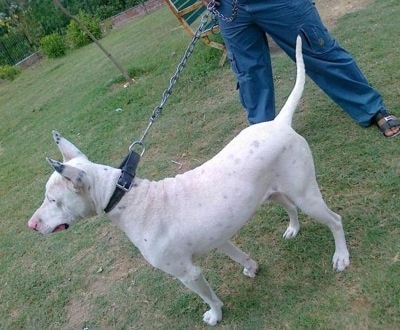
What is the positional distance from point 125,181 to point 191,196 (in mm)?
382

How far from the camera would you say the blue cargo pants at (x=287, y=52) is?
11.7 ft

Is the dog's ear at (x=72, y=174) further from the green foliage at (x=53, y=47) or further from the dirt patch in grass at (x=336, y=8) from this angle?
the green foliage at (x=53, y=47)

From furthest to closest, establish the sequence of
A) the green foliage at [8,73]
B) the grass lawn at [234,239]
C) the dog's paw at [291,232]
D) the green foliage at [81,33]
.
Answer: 1. the green foliage at [81,33]
2. the green foliage at [8,73]
3. the dog's paw at [291,232]
4. the grass lawn at [234,239]

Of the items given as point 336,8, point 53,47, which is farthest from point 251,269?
point 53,47

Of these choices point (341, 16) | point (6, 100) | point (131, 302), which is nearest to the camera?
point (131, 302)

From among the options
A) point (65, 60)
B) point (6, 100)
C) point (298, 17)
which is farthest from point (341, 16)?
point (65, 60)

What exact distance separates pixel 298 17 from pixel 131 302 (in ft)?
8.24

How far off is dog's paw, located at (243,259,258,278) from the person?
4.72 ft

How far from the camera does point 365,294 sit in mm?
2654

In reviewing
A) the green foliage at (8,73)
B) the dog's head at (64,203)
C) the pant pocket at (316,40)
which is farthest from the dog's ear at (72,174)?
the green foliage at (8,73)

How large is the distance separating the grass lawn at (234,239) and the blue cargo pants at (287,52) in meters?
0.32

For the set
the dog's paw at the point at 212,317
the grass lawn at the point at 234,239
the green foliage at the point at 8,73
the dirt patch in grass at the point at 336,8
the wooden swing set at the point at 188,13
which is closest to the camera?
the grass lawn at the point at 234,239

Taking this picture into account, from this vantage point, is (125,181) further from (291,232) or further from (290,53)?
(290,53)

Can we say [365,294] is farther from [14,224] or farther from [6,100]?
[6,100]
